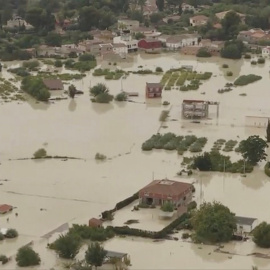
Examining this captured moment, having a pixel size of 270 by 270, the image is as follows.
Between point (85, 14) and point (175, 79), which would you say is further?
point (85, 14)

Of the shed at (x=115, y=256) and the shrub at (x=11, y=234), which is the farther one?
the shrub at (x=11, y=234)

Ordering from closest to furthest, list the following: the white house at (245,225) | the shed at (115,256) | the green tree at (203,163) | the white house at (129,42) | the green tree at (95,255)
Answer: the green tree at (95,255) < the shed at (115,256) < the white house at (245,225) < the green tree at (203,163) < the white house at (129,42)

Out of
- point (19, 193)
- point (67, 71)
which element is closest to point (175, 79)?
point (67, 71)

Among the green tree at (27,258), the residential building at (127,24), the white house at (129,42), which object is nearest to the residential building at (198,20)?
the residential building at (127,24)

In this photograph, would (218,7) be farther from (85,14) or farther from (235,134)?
(235,134)

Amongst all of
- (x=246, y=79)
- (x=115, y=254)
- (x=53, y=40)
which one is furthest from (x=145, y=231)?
(x=53, y=40)

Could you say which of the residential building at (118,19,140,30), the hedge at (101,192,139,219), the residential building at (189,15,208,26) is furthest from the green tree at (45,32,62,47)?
the hedge at (101,192,139,219)

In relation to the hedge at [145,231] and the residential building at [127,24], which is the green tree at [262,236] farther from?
the residential building at [127,24]
